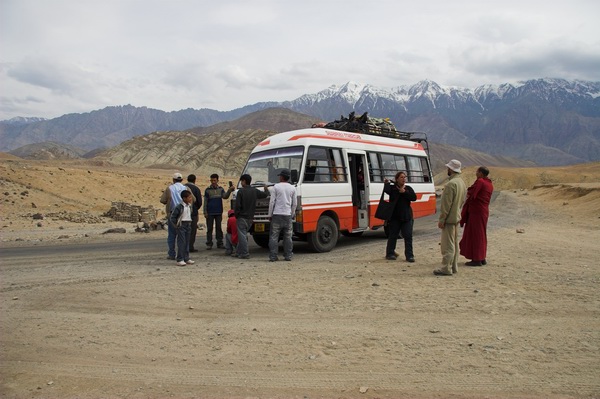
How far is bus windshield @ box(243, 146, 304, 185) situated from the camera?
10930mm

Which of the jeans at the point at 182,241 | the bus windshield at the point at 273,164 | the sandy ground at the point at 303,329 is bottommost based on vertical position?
the sandy ground at the point at 303,329

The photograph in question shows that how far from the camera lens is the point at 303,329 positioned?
5.64m

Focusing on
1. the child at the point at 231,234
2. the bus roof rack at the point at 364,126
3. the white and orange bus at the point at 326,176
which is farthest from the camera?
the bus roof rack at the point at 364,126

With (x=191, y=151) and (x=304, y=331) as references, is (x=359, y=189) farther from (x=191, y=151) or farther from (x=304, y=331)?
(x=191, y=151)

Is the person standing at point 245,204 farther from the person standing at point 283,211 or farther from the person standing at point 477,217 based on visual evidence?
the person standing at point 477,217

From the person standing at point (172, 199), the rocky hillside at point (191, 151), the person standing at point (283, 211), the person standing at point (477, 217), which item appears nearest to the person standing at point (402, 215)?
the person standing at point (477, 217)

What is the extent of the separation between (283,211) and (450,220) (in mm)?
3403

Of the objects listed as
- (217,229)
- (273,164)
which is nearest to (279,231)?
(273,164)

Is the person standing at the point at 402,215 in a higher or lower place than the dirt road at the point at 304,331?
higher

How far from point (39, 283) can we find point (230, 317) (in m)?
4.12

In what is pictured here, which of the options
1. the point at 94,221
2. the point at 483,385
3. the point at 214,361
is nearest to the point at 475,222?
the point at 483,385

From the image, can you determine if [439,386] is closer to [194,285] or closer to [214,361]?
[214,361]

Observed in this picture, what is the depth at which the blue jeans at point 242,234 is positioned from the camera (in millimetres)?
10352

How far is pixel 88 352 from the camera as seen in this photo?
504 centimetres
